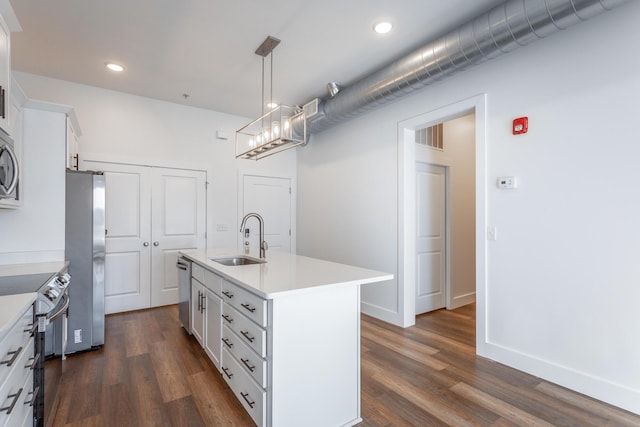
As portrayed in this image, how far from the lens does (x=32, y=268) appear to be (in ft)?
7.87

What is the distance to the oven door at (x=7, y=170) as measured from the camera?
197 cm

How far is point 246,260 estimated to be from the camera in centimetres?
308

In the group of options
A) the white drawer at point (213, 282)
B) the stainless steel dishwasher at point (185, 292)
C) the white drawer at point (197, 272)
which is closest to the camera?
the white drawer at point (213, 282)

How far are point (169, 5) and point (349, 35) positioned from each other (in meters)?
1.49

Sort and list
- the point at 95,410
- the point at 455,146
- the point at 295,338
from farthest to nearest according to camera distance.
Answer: the point at 455,146, the point at 95,410, the point at 295,338

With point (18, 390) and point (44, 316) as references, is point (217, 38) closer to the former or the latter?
point (44, 316)

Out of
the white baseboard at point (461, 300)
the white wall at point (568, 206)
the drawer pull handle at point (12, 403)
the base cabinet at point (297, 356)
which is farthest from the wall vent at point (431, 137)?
the drawer pull handle at point (12, 403)

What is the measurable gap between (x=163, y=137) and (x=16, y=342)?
3663 mm

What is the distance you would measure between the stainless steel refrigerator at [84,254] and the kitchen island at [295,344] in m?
1.56

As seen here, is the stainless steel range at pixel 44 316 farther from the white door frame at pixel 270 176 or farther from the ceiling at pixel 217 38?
the white door frame at pixel 270 176

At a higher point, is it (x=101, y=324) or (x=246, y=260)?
(x=246, y=260)

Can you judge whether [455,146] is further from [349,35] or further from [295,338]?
[295,338]

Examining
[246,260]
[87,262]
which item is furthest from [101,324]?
[246,260]

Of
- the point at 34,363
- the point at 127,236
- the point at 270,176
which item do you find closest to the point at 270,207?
the point at 270,176
